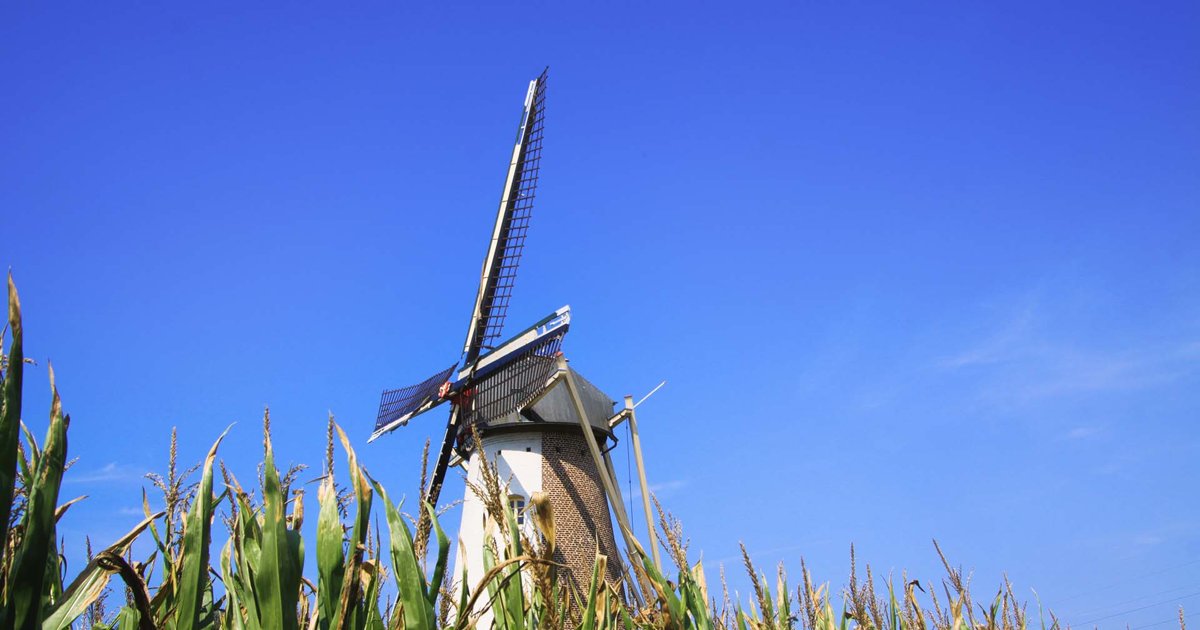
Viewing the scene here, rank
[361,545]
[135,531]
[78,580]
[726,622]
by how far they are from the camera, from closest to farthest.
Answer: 1. [78,580]
2. [361,545]
3. [135,531]
4. [726,622]

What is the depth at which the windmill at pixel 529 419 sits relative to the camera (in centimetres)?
1794

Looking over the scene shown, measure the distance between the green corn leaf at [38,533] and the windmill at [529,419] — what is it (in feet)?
52.3

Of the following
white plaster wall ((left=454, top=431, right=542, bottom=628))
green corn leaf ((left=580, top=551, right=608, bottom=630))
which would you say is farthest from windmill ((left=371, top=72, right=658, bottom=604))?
green corn leaf ((left=580, top=551, right=608, bottom=630))

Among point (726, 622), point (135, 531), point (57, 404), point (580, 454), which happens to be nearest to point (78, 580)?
point (135, 531)

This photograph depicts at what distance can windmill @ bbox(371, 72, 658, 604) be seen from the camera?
17.9m

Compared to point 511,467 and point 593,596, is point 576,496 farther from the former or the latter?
point 593,596

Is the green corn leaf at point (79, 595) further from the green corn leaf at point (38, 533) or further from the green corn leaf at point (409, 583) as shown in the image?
the green corn leaf at point (409, 583)

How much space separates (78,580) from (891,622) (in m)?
3.37

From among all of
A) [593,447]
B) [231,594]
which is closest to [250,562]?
[231,594]

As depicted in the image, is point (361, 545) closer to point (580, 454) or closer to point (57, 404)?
point (57, 404)

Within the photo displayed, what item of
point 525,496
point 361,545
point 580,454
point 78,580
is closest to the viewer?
point 78,580

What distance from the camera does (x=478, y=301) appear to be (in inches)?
771

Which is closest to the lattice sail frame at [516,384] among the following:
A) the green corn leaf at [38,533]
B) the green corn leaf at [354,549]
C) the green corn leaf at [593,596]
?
the green corn leaf at [593,596]

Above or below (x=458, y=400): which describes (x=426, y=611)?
below
